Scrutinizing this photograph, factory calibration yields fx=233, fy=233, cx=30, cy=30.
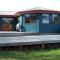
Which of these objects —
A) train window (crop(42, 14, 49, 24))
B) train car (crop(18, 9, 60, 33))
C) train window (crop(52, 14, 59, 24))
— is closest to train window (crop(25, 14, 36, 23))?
train car (crop(18, 9, 60, 33))

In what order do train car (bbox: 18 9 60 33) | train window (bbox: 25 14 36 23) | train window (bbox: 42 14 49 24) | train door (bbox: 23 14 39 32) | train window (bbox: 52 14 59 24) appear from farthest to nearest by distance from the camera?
1. train window (bbox: 25 14 36 23)
2. train window (bbox: 52 14 59 24)
3. train door (bbox: 23 14 39 32)
4. train window (bbox: 42 14 49 24)
5. train car (bbox: 18 9 60 33)

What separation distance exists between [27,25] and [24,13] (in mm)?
1511

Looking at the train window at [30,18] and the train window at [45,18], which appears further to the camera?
the train window at [30,18]

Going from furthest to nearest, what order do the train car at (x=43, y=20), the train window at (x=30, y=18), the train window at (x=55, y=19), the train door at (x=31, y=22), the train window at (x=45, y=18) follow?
the train window at (x=30, y=18) < the train window at (x=55, y=19) < the train door at (x=31, y=22) < the train window at (x=45, y=18) < the train car at (x=43, y=20)

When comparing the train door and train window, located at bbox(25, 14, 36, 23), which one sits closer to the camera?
the train door

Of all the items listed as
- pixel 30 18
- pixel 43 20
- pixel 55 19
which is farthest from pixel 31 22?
pixel 55 19

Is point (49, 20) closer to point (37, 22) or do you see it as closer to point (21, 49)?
point (37, 22)

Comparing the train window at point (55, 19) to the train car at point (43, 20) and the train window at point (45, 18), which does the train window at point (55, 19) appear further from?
the train window at point (45, 18)

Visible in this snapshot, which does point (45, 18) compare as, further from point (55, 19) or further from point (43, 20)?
point (55, 19)

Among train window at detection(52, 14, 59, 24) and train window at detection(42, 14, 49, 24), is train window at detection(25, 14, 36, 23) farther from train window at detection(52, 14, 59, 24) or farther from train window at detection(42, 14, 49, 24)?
train window at detection(52, 14, 59, 24)

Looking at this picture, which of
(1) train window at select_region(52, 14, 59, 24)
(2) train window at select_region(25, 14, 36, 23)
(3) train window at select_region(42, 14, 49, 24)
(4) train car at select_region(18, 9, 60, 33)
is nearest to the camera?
(4) train car at select_region(18, 9, 60, 33)

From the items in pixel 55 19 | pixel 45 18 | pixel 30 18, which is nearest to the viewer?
pixel 45 18

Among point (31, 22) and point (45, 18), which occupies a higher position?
point (45, 18)

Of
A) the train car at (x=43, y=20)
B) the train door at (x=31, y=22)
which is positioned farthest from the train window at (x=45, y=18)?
the train door at (x=31, y=22)
